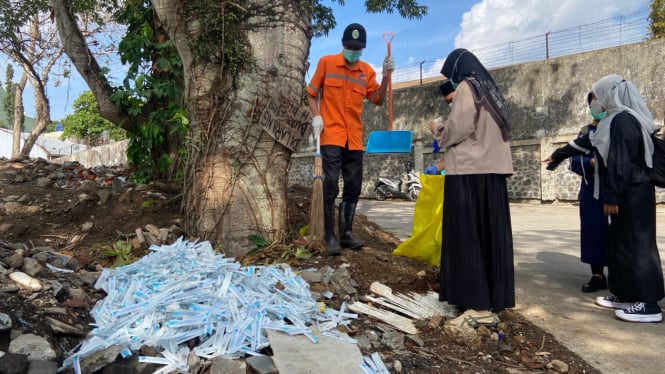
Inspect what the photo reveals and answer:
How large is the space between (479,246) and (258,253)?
1578mm

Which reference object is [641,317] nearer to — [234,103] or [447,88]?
[447,88]

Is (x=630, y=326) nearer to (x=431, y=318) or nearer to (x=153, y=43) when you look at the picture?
(x=431, y=318)

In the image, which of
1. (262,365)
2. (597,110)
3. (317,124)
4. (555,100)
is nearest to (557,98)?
(555,100)

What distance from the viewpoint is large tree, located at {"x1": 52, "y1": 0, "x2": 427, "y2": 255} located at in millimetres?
3537

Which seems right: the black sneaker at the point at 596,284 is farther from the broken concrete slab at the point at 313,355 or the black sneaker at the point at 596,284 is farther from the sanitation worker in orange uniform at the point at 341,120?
the broken concrete slab at the point at 313,355

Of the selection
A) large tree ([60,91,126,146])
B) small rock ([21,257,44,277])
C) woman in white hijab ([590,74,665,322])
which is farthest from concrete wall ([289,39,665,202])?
large tree ([60,91,126,146])

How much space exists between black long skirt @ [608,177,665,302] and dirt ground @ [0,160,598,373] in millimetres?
792

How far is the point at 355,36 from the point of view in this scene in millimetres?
3594

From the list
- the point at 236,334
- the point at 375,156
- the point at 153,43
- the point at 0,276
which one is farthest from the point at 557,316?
the point at 375,156

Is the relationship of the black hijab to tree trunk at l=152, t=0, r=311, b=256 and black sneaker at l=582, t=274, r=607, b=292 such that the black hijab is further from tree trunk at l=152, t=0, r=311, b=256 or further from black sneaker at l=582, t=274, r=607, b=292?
black sneaker at l=582, t=274, r=607, b=292

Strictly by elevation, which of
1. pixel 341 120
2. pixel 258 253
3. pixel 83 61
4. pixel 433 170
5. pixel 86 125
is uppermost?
pixel 86 125

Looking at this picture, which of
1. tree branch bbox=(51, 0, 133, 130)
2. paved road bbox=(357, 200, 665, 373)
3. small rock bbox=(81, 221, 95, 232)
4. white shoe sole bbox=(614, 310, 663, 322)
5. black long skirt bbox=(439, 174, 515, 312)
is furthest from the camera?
tree branch bbox=(51, 0, 133, 130)

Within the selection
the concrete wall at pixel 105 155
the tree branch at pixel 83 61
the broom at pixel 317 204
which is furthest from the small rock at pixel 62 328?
the concrete wall at pixel 105 155

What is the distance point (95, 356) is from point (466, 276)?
1.94m
